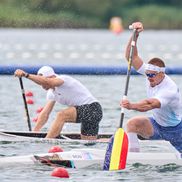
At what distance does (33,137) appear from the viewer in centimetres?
1766

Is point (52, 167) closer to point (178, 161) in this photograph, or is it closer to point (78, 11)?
point (178, 161)

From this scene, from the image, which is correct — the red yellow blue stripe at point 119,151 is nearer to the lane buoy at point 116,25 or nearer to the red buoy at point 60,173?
the red buoy at point 60,173

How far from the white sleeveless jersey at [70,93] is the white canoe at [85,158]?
2.30 meters

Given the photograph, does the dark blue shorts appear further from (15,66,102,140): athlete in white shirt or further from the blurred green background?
the blurred green background

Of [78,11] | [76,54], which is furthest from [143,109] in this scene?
[78,11]

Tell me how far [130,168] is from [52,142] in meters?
2.54

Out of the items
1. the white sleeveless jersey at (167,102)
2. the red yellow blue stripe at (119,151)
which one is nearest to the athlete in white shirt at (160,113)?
the white sleeveless jersey at (167,102)

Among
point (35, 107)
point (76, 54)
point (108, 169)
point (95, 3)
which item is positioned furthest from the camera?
point (95, 3)

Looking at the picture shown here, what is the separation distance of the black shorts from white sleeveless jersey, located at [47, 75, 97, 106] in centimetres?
10

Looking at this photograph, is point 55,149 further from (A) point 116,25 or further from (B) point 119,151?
(A) point 116,25

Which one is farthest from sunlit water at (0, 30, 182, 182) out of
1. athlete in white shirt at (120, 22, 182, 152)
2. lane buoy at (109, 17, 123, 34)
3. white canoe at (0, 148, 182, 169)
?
lane buoy at (109, 17, 123, 34)

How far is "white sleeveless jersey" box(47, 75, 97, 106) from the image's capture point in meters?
17.5

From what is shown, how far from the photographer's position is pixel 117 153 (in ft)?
49.4

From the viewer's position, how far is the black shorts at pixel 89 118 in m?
17.5
